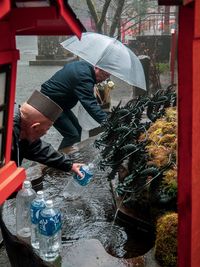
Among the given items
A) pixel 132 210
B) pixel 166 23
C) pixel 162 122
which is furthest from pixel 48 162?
pixel 166 23

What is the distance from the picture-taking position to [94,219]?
4363 mm

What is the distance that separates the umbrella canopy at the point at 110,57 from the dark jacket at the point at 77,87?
0.66 ft

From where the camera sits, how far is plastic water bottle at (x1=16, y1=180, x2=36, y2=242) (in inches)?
148

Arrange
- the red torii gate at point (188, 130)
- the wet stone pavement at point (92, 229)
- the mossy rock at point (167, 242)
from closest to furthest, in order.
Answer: the red torii gate at point (188, 130), the mossy rock at point (167, 242), the wet stone pavement at point (92, 229)

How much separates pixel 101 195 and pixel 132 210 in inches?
31.4

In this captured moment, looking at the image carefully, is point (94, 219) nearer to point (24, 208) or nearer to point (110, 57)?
point (24, 208)

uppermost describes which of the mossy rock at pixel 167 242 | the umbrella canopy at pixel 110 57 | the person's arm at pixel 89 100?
the umbrella canopy at pixel 110 57

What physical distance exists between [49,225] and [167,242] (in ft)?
3.13

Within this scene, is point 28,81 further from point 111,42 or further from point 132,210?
point 132,210

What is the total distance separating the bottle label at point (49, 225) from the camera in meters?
3.12

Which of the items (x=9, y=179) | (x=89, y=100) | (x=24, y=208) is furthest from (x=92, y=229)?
(x=89, y=100)

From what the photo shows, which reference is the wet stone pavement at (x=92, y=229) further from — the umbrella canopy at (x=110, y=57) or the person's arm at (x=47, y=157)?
the umbrella canopy at (x=110, y=57)

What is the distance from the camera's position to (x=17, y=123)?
12.2ft

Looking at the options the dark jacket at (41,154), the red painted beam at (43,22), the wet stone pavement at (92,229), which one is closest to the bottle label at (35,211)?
the wet stone pavement at (92,229)
